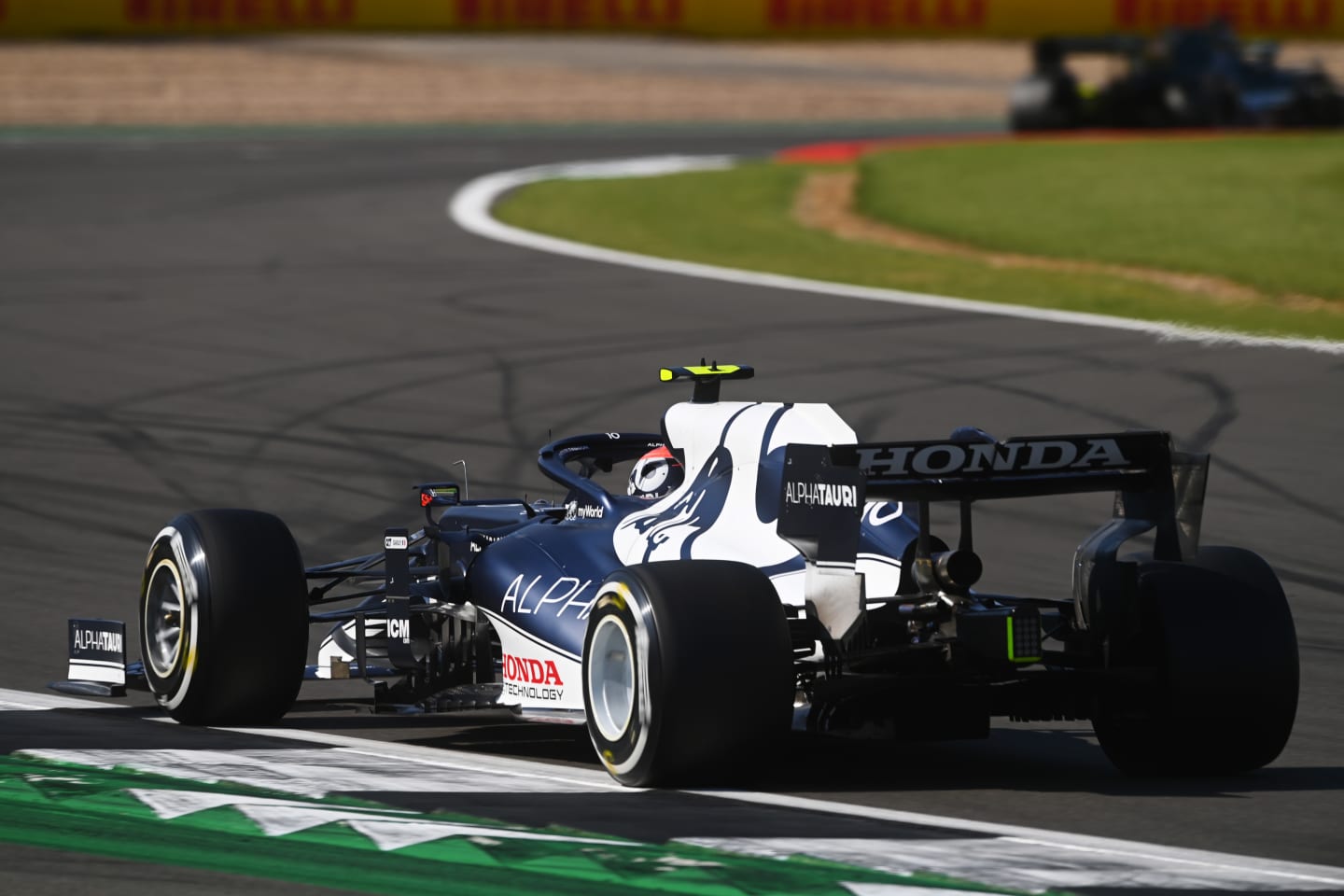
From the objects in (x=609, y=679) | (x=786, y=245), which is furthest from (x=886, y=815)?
(x=786, y=245)

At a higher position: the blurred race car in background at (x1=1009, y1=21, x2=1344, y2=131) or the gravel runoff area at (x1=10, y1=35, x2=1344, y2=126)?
the gravel runoff area at (x1=10, y1=35, x2=1344, y2=126)

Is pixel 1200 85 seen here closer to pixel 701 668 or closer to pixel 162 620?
pixel 162 620

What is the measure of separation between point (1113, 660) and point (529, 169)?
80.1ft

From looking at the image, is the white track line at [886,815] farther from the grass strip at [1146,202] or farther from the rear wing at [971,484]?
the grass strip at [1146,202]

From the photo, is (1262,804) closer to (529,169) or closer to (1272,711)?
(1272,711)

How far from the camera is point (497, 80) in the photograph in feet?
141

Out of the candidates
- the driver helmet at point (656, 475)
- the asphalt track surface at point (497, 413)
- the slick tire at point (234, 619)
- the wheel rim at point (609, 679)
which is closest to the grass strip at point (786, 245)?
the asphalt track surface at point (497, 413)

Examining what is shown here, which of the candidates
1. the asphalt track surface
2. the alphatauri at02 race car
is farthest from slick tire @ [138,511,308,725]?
the asphalt track surface

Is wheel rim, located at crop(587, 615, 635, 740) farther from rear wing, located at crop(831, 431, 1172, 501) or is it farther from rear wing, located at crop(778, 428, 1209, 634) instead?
rear wing, located at crop(831, 431, 1172, 501)

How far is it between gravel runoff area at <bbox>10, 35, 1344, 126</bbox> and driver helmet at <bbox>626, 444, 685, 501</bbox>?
30789 mm

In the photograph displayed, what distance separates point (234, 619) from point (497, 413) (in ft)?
21.5

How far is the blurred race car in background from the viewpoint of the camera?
Result: 115ft

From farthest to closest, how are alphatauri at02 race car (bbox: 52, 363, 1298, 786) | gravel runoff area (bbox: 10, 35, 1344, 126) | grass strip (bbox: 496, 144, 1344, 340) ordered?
gravel runoff area (bbox: 10, 35, 1344, 126) → grass strip (bbox: 496, 144, 1344, 340) → alphatauri at02 race car (bbox: 52, 363, 1298, 786)

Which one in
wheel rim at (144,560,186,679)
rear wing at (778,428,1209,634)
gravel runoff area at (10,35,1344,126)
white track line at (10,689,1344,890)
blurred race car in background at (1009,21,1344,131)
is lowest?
white track line at (10,689,1344,890)
